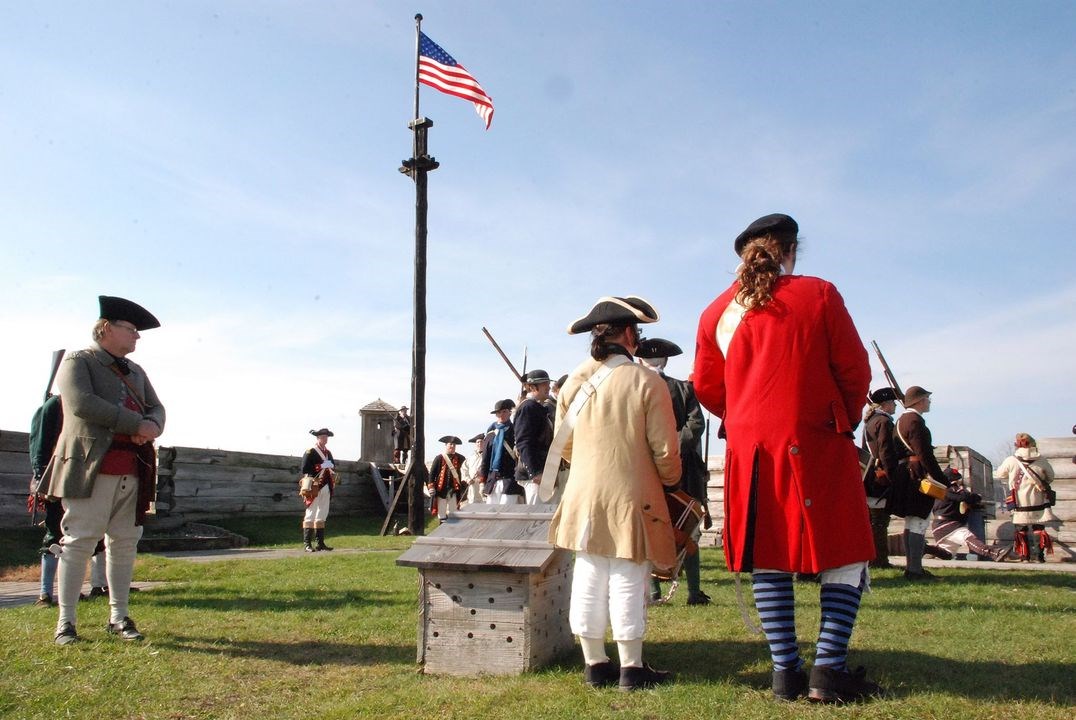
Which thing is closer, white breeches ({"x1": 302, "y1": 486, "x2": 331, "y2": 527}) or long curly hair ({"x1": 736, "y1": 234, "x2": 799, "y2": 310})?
long curly hair ({"x1": 736, "y1": 234, "x2": 799, "y2": 310})

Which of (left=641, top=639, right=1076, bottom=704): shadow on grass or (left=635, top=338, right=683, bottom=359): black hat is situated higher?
(left=635, top=338, right=683, bottom=359): black hat

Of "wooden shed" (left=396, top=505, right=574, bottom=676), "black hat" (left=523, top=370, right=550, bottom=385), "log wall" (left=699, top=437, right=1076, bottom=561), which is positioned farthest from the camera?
"log wall" (left=699, top=437, right=1076, bottom=561)

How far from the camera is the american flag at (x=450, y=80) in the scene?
15805mm

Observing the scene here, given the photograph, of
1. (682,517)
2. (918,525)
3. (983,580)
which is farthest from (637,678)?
(983,580)

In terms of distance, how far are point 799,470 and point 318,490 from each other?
11.1m

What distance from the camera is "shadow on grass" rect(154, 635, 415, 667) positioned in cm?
506

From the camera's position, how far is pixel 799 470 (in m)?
3.60

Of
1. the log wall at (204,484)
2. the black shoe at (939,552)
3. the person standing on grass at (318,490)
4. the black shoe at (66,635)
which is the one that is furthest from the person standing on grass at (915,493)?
the log wall at (204,484)

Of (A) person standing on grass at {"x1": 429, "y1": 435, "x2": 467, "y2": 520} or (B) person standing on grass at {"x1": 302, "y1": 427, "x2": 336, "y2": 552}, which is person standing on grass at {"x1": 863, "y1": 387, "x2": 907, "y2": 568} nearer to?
(B) person standing on grass at {"x1": 302, "y1": 427, "x2": 336, "y2": 552}

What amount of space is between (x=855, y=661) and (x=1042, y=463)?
9.46 m

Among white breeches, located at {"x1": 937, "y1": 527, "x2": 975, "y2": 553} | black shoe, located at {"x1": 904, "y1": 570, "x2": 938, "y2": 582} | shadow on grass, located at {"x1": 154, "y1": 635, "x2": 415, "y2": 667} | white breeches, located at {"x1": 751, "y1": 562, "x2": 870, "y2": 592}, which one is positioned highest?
white breeches, located at {"x1": 751, "y1": 562, "x2": 870, "y2": 592}

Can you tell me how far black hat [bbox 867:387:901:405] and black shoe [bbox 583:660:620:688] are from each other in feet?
18.4

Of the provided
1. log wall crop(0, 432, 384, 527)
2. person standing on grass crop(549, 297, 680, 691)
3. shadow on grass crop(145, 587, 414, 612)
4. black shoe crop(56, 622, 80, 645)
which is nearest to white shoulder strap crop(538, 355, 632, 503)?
person standing on grass crop(549, 297, 680, 691)

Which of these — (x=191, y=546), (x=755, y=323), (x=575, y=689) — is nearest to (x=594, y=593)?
(x=575, y=689)
